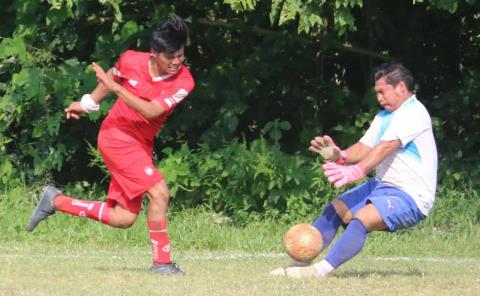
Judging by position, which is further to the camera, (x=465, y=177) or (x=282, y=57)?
(x=282, y=57)

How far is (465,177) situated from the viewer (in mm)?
11367

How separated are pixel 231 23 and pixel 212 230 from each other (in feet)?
8.81

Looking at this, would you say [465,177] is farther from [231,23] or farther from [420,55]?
[231,23]

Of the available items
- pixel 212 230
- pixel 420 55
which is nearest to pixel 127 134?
pixel 212 230

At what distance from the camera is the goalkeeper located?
7.16 metres

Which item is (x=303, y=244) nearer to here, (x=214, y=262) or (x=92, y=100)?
(x=214, y=262)

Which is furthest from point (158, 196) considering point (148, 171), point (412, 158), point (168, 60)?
point (412, 158)

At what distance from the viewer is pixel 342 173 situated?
698cm

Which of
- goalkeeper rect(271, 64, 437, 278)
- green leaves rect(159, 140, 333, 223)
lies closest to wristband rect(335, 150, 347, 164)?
goalkeeper rect(271, 64, 437, 278)

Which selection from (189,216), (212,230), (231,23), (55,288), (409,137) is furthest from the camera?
(231,23)

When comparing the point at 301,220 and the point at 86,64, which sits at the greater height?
the point at 86,64

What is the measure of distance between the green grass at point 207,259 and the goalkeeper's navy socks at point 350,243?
17cm

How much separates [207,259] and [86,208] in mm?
1492

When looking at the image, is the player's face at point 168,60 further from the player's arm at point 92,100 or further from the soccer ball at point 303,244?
the soccer ball at point 303,244
